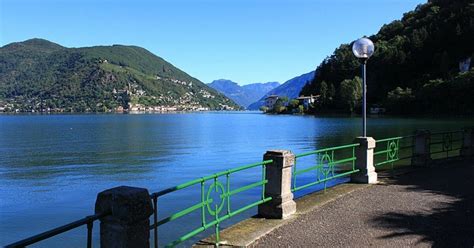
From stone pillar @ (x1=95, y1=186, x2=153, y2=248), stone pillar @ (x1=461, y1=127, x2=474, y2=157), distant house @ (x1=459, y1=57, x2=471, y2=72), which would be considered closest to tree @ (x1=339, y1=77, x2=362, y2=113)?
distant house @ (x1=459, y1=57, x2=471, y2=72)

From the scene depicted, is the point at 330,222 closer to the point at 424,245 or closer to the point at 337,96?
the point at 424,245

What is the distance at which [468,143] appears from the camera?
1903cm

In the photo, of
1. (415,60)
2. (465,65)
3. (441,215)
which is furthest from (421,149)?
(415,60)

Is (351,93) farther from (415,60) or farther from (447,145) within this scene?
(447,145)

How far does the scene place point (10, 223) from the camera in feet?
56.7

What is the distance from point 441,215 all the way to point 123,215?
23.1 ft

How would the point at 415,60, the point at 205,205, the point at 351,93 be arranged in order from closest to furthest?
the point at 205,205
the point at 351,93
the point at 415,60

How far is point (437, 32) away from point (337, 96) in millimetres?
40821

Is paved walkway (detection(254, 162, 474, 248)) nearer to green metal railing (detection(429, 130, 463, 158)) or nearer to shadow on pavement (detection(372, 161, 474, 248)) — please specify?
shadow on pavement (detection(372, 161, 474, 248))

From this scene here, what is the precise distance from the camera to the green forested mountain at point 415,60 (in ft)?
452

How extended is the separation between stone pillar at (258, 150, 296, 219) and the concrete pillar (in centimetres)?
443

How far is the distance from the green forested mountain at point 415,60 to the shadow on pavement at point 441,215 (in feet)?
389

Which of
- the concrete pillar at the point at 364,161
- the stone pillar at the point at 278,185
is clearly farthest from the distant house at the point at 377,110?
the stone pillar at the point at 278,185

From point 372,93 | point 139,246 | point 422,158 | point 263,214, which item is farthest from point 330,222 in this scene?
point 372,93
